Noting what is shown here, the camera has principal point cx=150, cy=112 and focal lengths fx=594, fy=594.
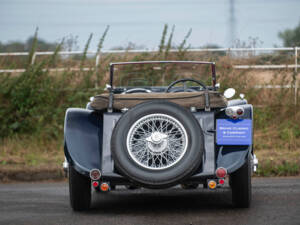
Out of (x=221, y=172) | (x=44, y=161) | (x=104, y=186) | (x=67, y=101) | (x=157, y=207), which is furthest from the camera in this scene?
(x=67, y=101)

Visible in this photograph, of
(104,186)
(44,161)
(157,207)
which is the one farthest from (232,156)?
(44,161)

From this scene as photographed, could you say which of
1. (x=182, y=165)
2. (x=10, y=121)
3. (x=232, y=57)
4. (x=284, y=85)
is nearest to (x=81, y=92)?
(x=10, y=121)

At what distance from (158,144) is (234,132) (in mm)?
763

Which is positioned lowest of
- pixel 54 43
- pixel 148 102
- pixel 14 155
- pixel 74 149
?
pixel 14 155

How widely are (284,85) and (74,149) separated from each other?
826 cm

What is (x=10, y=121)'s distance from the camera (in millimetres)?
12750

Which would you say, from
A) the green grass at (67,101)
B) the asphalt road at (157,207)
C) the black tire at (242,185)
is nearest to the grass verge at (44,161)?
the green grass at (67,101)

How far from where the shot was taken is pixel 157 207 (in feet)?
19.7

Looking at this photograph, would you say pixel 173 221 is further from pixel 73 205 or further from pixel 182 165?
pixel 73 205

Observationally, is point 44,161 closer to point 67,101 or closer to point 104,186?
point 67,101

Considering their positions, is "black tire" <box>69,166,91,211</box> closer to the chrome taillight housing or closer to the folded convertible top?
the folded convertible top

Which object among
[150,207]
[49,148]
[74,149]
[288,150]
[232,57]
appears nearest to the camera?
[74,149]

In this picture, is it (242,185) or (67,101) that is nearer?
(242,185)

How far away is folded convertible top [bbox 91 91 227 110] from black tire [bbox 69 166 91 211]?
67 cm
